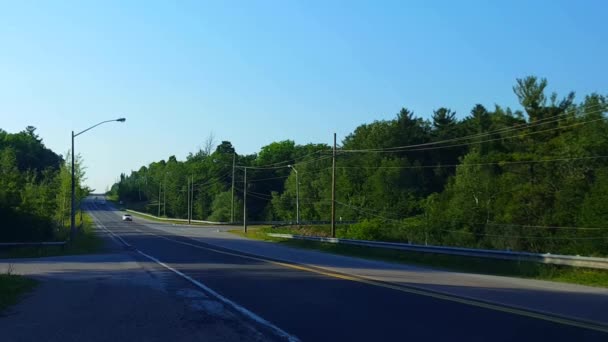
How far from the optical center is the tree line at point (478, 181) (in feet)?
197

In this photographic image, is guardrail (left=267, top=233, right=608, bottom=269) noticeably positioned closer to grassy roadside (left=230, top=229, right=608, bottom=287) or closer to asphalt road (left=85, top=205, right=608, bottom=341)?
grassy roadside (left=230, top=229, right=608, bottom=287)

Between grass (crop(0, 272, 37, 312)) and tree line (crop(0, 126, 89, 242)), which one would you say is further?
tree line (crop(0, 126, 89, 242))

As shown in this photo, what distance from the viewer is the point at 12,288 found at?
54.6 ft

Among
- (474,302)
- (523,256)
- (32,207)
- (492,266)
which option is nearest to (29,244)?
(32,207)

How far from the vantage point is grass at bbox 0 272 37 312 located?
47.7 feet

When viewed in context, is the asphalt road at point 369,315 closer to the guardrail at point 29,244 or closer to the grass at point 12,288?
the grass at point 12,288

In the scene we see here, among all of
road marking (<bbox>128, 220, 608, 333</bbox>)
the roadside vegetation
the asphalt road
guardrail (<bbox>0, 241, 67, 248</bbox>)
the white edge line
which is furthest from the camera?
guardrail (<bbox>0, 241, 67, 248</bbox>)

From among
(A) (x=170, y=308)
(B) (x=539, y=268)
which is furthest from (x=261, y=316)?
(B) (x=539, y=268)

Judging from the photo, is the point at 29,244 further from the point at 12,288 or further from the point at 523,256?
the point at 523,256

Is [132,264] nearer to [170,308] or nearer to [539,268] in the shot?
[170,308]

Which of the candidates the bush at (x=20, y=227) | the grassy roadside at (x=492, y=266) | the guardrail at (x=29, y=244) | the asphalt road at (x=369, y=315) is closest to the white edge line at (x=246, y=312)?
the asphalt road at (x=369, y=315)

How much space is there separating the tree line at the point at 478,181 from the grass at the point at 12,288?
44156mm

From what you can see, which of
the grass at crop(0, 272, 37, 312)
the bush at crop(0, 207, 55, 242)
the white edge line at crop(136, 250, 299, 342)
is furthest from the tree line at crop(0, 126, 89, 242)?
the white edge line at crop(136, 250, 299, 342)

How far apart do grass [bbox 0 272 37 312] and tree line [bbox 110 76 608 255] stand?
44.2 metres
